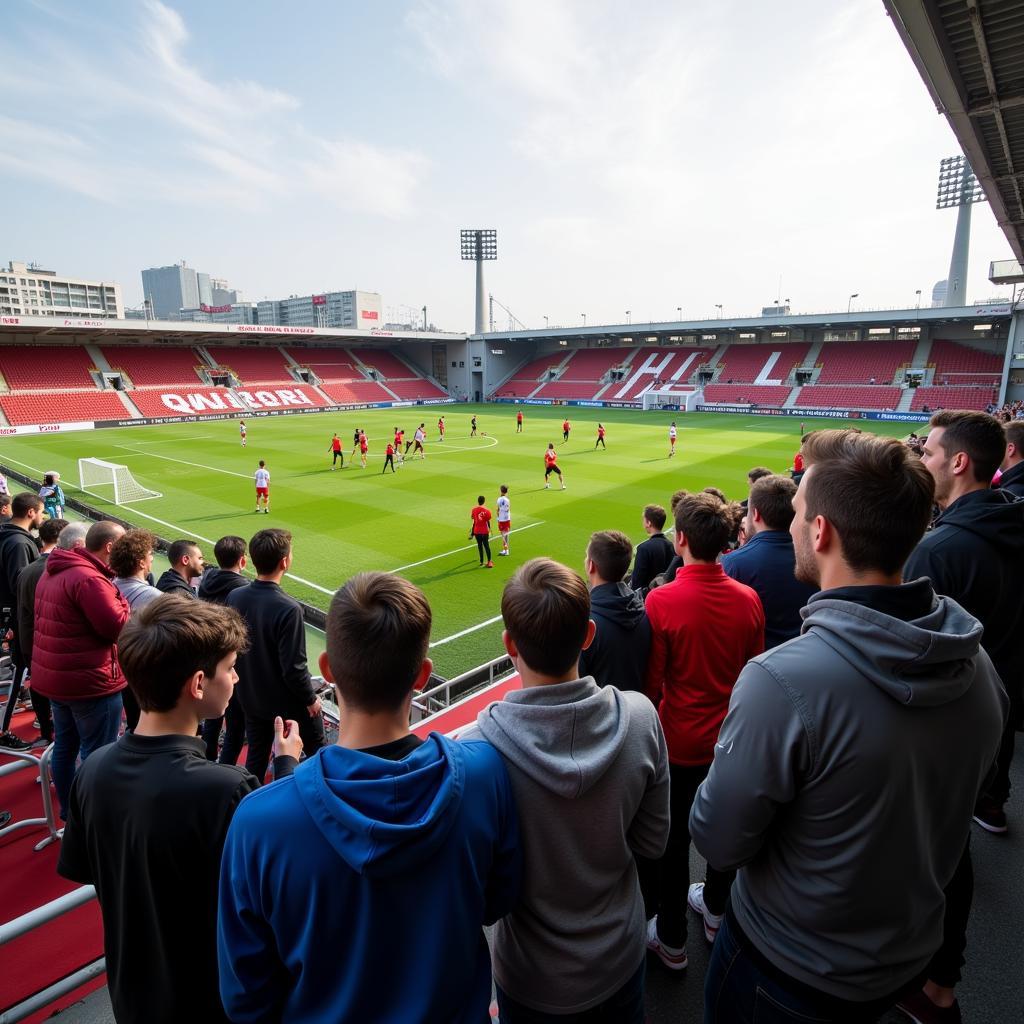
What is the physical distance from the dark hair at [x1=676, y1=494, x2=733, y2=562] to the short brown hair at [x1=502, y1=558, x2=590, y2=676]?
71.2 inches

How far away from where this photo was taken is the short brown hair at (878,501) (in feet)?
6.21

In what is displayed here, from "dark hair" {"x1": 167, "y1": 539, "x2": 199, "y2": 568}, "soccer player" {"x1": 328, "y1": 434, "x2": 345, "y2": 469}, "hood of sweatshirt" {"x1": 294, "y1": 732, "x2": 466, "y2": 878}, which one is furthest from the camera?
"soccer player" {"x1": 328, "y1": 434, "x2": 345, "y2": 469}

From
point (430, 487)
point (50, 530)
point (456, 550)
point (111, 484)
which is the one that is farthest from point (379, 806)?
point (111, 484)

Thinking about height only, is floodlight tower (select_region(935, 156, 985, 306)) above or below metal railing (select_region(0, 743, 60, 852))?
above

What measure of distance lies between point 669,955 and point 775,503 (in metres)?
2.88

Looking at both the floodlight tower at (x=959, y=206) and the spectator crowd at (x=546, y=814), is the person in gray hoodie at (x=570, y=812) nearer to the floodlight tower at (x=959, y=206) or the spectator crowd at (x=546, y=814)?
the spectator crowd at (x=546, y=814)

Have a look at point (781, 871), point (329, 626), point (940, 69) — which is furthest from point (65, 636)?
point (940, 69)

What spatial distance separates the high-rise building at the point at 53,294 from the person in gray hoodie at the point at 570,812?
153 metres

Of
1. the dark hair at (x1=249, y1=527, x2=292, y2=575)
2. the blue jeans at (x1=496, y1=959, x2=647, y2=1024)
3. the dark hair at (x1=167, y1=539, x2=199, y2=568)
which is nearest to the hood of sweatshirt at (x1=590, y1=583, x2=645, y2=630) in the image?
the blue jeans at (x1=496, y1=959, x2=647, y2=1024)

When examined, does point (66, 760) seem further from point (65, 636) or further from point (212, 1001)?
point (212, 1001)

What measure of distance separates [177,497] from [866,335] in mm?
54730

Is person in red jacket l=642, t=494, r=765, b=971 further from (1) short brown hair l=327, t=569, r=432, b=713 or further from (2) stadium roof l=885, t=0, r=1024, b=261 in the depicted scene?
(2) stadium roof l=885, t=0, r=1024, b=261

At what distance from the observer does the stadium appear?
14.8 feet

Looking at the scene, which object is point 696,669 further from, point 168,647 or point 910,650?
point 168,647
